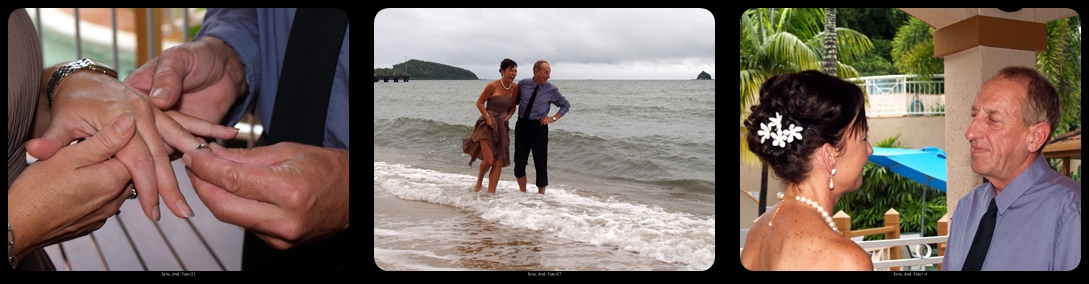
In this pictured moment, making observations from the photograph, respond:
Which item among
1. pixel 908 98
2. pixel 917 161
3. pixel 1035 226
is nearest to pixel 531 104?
pixel 1035 226

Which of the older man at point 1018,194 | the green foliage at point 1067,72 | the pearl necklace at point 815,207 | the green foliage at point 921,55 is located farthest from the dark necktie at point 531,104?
the green foliage at point 921,55

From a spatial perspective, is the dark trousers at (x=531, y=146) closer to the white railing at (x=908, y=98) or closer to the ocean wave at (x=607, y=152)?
the ocean wave at (x=607, y=152)

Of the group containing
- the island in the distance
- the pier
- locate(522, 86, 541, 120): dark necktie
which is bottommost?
locate(522, 86, 541, 120): dark necktie

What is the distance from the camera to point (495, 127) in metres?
2.48

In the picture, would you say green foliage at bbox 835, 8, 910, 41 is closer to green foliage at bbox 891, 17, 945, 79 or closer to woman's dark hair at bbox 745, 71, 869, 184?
green foliage at bbox 891, 17, 945, 79

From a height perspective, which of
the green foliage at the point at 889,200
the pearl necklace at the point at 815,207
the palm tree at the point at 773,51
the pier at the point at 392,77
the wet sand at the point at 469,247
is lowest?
the green foliage at the point at 889,200

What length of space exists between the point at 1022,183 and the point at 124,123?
2500 mm

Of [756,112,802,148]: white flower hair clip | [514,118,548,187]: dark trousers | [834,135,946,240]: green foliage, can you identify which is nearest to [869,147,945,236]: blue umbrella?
[834,135,946,240]: green foliage

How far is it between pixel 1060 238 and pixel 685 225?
1112mm

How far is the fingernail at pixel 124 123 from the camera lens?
5.77 feet

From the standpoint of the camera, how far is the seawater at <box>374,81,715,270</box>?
2309 mm

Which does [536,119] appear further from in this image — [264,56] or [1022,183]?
[1022,183]

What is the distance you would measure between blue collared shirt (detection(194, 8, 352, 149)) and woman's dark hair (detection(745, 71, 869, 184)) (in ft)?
3.85
